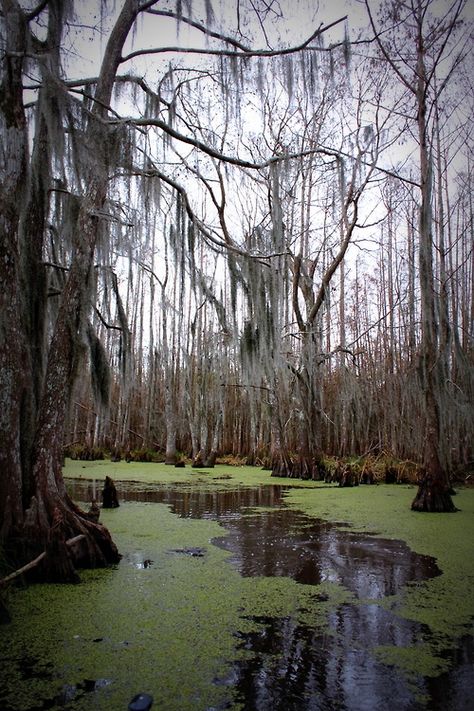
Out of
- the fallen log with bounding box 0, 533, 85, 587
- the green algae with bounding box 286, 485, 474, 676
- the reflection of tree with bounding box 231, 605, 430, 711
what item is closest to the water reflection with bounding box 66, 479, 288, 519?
the green algae with bounding box 286, 485, 474, 676

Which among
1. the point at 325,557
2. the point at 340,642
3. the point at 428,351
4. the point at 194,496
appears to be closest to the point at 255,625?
the point at 340,642

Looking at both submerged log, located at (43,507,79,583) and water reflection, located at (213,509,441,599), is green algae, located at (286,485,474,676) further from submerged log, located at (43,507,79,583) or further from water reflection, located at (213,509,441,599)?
submerged log, located at (43,507,79,583)

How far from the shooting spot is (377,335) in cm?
1520

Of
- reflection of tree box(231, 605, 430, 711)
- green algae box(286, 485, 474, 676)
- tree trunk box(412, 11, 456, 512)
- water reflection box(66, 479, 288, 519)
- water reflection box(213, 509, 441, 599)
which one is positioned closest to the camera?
reflection of tree box(231, 605, 430, 711)

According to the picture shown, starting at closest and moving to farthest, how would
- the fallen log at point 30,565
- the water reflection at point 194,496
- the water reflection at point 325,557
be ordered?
the fallen log at point 30,565, the water reflection at point 325,557, the water reflection at point 194,496

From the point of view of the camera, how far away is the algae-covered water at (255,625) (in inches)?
70.4

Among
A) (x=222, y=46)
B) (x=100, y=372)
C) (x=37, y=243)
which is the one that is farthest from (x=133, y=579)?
(x=222, y=46)

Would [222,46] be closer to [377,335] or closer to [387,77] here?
[387,77]

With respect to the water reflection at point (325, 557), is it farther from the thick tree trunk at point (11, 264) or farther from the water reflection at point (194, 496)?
the thick tree trunk at point (11, 264)

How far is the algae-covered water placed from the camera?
1788 millimetres

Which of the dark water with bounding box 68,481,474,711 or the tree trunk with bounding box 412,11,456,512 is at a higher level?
the tree trunk with bounding box 412,11,456,512

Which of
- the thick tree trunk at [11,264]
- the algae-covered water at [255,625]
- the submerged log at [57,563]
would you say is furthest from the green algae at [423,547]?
the thick tree trunk at [11,264]

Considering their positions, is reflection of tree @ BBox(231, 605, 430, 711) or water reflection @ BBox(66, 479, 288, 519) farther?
water reflection @ BBox(66, 479, 288, 519)

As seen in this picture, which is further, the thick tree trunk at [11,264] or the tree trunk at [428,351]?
the tree trunk at [428,351]
